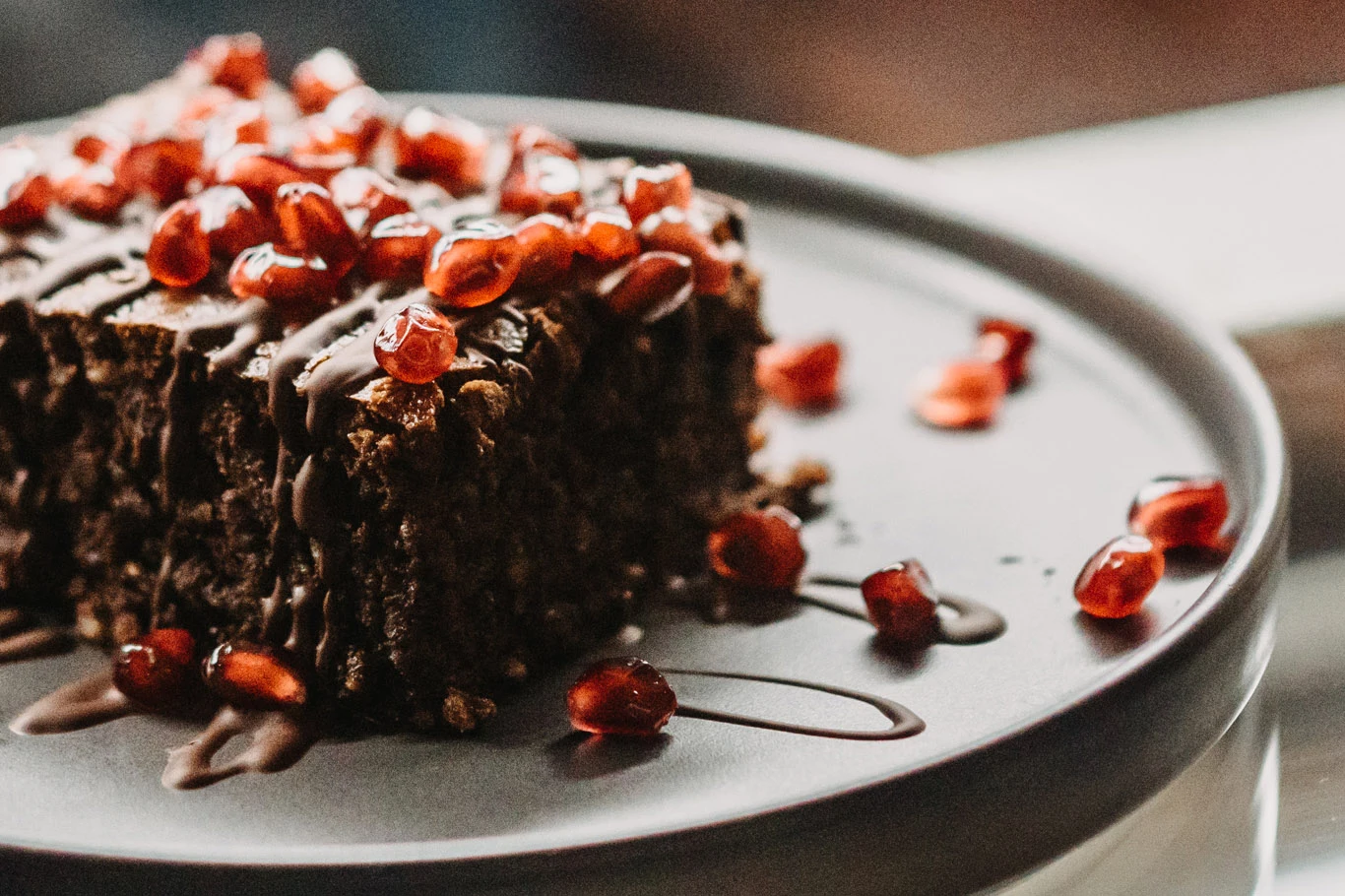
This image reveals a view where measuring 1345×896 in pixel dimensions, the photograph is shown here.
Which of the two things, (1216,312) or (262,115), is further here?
(1216,312)

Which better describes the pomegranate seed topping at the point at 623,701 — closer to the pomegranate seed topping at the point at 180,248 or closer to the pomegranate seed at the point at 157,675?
the pomegranate seed at the point at 157,675

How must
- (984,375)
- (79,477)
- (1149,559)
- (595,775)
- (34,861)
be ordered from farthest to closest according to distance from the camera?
(984,375) < (79,477) < (1149,559) < (595,775) < (34,861)

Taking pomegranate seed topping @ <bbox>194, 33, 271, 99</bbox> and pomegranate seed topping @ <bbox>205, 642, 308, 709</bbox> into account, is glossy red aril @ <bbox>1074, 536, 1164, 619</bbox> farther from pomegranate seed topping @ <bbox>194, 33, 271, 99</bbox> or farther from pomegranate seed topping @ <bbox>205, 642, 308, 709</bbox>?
pomegranate seed topping @ <bbox>194, 33, 271, 99</bbox>

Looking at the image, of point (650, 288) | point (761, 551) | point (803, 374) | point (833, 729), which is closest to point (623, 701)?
point (833, 729)

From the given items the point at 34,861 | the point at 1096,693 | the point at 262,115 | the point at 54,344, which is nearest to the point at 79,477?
the point at 54,344

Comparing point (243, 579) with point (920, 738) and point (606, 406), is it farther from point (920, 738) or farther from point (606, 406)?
point (920, 738)

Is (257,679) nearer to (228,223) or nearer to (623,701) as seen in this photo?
(623,701)
